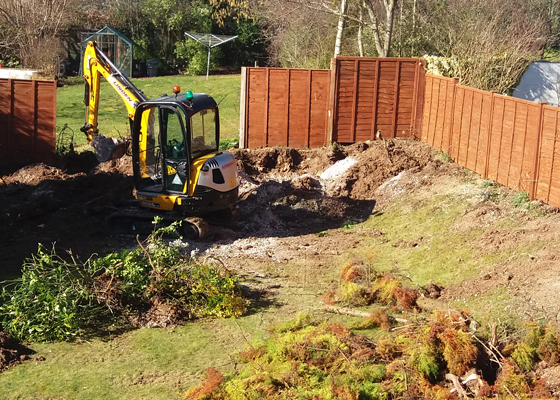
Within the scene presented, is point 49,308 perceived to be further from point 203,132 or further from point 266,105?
point 266,105

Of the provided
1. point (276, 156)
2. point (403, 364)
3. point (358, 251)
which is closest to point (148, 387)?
point (403, 364)

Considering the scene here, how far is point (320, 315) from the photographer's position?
10.1 m

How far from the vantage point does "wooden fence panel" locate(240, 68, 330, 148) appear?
19.4m

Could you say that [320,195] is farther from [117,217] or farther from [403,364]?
[403,364]

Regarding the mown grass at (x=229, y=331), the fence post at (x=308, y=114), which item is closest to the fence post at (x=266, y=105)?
the fence post at (x=308, y=114)

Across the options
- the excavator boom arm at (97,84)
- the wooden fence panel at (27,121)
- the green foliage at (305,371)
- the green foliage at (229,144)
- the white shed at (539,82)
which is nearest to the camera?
the green foliage at (305,371)

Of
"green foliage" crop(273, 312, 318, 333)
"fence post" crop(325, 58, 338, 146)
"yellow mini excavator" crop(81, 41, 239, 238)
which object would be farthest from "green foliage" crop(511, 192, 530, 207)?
A: "fence post" crop(325, 58, 338, 146)

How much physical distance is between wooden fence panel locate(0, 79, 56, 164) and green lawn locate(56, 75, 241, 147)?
1.95 meters

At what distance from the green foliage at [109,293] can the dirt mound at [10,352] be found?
22cm

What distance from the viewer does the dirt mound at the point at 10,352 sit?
27.6 ft

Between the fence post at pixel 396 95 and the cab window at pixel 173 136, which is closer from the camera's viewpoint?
the cab window at pixel 173 136

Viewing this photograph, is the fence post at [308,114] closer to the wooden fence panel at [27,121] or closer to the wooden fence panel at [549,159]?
the wooden fence panel at [27,121]

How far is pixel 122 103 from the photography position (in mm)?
29047

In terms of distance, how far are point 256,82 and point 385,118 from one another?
373 centimetres
